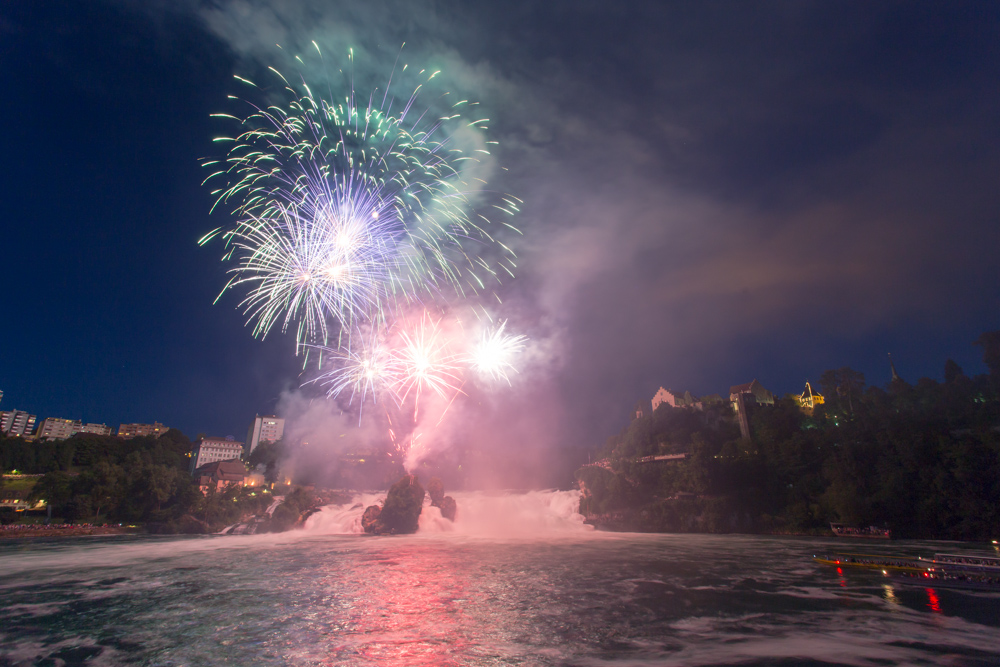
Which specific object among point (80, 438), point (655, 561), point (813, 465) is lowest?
point (655, 561)

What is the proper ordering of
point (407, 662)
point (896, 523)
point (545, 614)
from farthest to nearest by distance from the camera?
point (896, 523)
point (545, 614)
point (407, 662)

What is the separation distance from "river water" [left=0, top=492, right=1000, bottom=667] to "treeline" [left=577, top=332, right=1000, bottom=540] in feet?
30.9

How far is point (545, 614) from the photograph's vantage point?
2114 cm

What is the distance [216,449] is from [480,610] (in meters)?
161

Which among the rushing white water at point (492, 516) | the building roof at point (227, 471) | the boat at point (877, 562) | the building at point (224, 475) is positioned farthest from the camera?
the building roof at point (227, 471)

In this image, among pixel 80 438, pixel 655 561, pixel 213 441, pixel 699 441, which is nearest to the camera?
pixel 655 561

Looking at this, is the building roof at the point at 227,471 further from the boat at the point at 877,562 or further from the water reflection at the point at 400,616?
the boat at the point at 877,562

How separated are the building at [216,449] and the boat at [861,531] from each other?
513 ft


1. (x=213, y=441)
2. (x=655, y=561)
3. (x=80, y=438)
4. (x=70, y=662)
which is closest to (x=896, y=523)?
(x=655, y=561)

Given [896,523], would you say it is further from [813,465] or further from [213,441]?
[213,441]

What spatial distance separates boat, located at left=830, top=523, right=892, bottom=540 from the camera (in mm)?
50469

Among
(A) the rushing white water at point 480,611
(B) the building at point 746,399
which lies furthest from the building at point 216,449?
(B) the building at point 746,399

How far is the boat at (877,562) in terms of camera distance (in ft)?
94.3

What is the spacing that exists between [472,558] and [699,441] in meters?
43.1
